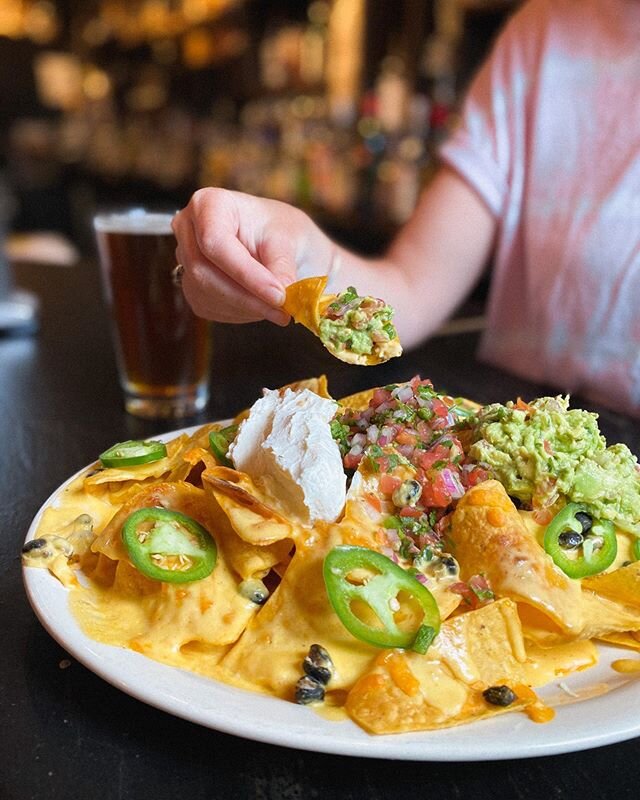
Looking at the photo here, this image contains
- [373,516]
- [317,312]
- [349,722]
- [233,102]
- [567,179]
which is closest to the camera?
[349,722]

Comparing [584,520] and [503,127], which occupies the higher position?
[503,127]

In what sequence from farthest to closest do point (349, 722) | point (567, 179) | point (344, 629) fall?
point (567, 179), point (344, 629), point (349, 722)

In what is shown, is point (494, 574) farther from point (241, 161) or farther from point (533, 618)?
point (241, 161)

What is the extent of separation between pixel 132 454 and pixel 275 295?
269 mm

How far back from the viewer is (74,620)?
76 centimetres

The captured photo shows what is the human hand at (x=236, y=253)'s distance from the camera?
1053 mm

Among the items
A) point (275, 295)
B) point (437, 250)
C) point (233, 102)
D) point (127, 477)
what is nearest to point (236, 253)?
point (275, 295)

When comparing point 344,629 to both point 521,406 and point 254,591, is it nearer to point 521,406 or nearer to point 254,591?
point 254,591

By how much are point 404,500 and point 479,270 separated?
136 cm

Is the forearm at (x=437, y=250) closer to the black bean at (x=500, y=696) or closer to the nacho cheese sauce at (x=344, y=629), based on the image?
the nacho cheese sauce at (x=344, y=629)

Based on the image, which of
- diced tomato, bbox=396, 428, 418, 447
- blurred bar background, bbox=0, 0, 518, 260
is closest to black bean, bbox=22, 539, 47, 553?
diced tomato, bbox=396, 428, 418, 447

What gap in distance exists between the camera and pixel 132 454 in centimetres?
104

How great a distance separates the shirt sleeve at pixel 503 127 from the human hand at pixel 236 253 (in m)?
0.85

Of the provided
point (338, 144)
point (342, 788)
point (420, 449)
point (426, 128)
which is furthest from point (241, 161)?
point (342, 788)
